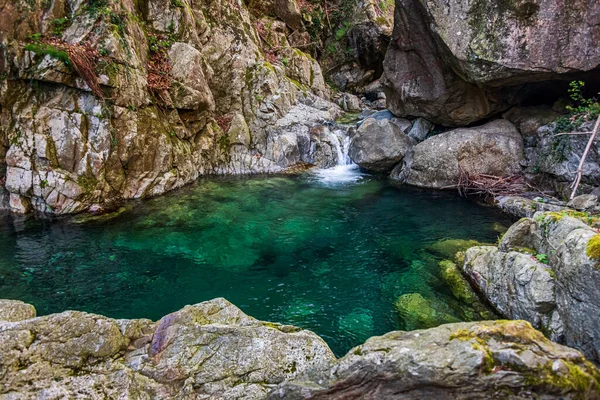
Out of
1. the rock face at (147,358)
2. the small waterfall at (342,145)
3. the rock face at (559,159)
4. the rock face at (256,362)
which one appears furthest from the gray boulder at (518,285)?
the small waterfall at (342,145)

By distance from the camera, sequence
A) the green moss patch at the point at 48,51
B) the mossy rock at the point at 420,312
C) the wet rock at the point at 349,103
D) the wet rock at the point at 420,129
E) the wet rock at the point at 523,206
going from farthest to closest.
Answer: the wet rock at the point at 349,103, the wet rock at the point at 420,129, the green moss patch at the point at 48,51, the wet rock at the point at 523,206, the mossy rock at the point at 420,312

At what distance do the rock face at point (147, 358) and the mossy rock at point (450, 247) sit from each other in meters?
6.01

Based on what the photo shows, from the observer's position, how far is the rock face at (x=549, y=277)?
4.94 metres

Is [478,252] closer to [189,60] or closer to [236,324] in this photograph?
[236,324]

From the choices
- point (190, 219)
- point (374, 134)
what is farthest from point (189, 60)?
point (374, 134)

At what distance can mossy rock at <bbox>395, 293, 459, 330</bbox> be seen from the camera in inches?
266

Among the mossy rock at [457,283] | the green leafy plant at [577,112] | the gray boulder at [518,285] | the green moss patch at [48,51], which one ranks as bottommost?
the mossy rock at [457,283]

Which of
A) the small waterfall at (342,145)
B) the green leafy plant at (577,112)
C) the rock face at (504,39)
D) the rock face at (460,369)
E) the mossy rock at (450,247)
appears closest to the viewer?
the rock face at (460,369)

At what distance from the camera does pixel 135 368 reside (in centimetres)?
421

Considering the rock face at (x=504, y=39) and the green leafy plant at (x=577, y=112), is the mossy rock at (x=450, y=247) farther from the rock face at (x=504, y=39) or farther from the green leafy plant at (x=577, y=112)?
the rock face at (x=504, y=39)

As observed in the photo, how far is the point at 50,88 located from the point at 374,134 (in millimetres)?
12859

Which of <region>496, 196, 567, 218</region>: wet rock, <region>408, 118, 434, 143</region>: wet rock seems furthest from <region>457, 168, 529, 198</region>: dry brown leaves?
<region>408, 118, 434, 143</region>: wet rock

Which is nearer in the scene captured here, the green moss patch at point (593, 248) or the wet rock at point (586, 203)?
the green moss patch at point (593, 248)

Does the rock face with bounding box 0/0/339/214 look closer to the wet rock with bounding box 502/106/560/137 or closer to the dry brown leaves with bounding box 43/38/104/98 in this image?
the dry brown leaves with bounding box 43/38/104/98
